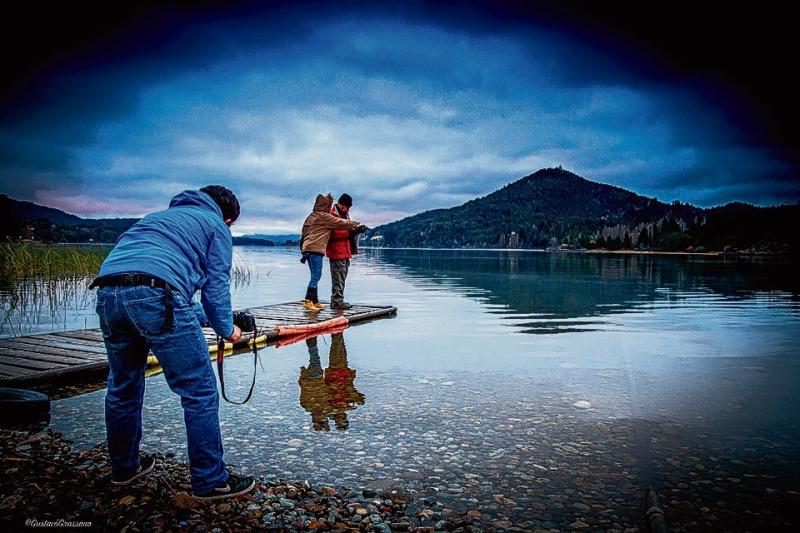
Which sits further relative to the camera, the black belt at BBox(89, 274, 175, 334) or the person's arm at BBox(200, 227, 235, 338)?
the person's arm at BBox(200, 227, 235, 338)

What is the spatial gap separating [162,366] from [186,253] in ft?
2.90

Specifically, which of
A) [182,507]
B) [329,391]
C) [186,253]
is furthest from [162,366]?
[329,391]

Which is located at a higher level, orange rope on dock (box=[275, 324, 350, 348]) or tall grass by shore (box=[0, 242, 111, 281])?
tall grass by shore (box=[0, 242, 111, 281])

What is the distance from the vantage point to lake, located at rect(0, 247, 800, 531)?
470cm

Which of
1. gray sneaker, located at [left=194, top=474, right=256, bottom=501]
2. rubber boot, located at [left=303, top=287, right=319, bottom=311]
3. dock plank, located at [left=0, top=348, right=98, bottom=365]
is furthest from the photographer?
rubber boot, located at [left=303, top=287, right=319, bottom=311]

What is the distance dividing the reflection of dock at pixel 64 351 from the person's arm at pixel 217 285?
4.90 meters

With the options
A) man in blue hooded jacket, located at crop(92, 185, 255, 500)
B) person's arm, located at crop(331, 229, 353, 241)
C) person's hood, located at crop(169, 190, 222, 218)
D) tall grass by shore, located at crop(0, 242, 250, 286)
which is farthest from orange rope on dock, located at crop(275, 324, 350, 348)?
tall grass by shore, located at crop(0, 242, 250, 286)

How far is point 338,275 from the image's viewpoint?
16.1m

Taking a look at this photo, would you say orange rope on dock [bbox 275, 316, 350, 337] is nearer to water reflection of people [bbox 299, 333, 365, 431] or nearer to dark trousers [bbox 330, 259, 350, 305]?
water reflection of people [bbox 299, 333, 365, 431]

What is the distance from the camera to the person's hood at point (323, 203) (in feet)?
48.2

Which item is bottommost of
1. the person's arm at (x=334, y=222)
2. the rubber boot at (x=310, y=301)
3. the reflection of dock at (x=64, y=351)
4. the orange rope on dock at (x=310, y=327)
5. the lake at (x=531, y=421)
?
the lake at (x=531, y=421)

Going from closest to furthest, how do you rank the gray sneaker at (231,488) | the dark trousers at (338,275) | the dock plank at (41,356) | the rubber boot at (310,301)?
the gray sneaker at (231,488) → the dock plank at (41,356) → the dark trousers at (338,275) → the rubber boot at (310,301)

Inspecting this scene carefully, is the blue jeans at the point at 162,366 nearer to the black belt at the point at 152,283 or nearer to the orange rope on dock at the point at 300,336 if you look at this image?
the black belt at the point at 152,283

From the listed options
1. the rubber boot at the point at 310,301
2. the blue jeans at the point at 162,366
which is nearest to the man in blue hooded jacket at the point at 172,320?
the blue jeans at the point at 162,366
